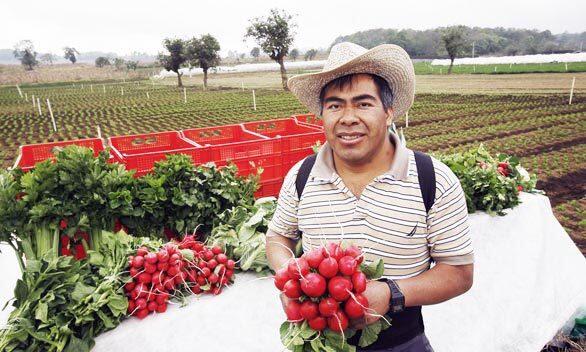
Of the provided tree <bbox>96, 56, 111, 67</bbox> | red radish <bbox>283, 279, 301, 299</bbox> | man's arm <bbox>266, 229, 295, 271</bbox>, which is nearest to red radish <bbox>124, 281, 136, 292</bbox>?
man's arm <bbox>266, 229, 295, 271</bbox>

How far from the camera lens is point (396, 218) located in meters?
1.68

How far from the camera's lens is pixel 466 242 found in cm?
167

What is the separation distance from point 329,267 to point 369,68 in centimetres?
92

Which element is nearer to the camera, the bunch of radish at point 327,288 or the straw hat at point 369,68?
the bunch of radish at point 327,288

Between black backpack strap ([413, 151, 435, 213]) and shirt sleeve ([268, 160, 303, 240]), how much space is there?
1.85ft

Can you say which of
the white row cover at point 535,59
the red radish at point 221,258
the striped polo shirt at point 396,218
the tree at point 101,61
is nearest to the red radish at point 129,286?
the red radish at point 221,258

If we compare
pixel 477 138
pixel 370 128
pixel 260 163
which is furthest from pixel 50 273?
pixel 477 138

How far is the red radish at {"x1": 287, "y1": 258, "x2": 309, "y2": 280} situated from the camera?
59.6 inches

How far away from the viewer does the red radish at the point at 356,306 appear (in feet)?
4.76

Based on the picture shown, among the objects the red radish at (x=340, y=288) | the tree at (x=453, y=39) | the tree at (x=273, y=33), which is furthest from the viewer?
the tree at (x=453, y=39)

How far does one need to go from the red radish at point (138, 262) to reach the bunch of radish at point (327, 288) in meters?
1.72

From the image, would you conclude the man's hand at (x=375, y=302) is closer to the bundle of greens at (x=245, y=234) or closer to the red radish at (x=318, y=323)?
the red radish at (x=318, y=323)

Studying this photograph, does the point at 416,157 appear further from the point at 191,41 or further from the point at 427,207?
the point at 191,41

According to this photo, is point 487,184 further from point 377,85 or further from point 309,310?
point 309,310
